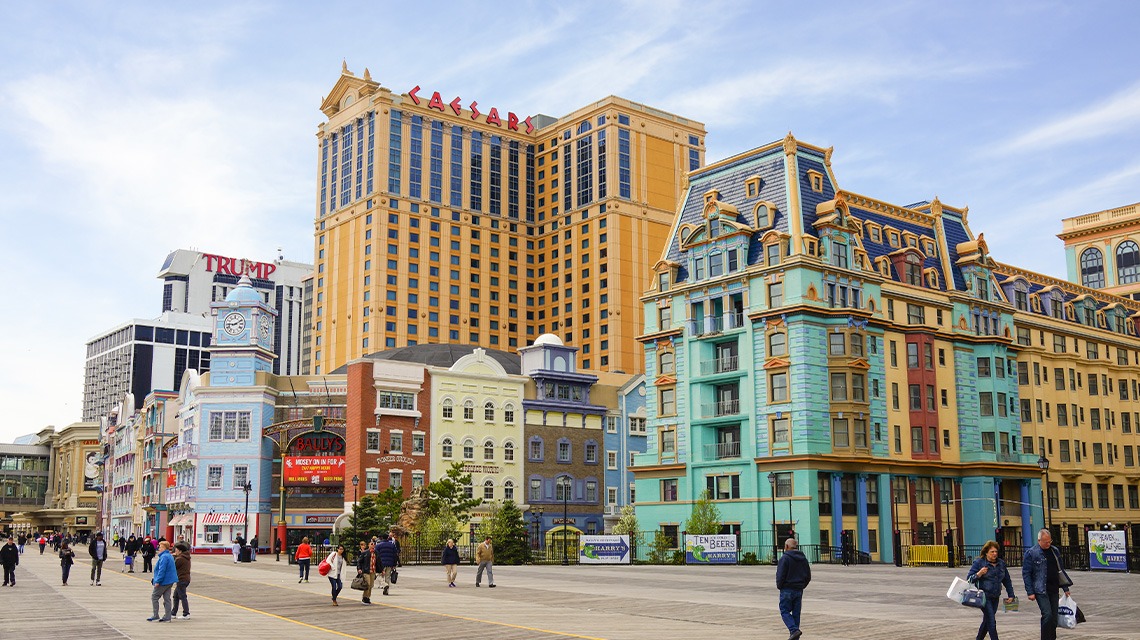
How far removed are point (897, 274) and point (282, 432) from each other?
45719 millimetres

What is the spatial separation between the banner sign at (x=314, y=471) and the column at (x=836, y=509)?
124ft

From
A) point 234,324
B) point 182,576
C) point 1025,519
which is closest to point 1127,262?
point 1025,519

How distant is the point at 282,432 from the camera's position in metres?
83.7

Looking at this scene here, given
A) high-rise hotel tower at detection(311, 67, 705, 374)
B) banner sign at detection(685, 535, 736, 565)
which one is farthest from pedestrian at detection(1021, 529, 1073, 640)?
high-rise hotel tower at detection(311, 67, 705, 374)

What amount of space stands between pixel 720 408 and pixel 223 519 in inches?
1643

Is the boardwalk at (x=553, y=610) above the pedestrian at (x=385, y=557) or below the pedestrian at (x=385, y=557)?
below

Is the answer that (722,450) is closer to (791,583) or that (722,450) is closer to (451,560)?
(451,560)

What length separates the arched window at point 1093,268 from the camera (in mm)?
111875

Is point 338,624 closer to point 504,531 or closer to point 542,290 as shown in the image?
point 504,531

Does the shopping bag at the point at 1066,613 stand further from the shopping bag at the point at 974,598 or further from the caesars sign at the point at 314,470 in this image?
the caesars sign at the point at 314,470

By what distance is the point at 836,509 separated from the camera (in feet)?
207

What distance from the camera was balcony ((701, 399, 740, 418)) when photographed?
223 ft

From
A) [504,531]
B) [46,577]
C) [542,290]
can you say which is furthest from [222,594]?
[542,290]

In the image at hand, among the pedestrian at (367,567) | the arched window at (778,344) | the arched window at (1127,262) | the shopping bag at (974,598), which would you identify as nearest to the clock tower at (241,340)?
the arched window at (778,344)
